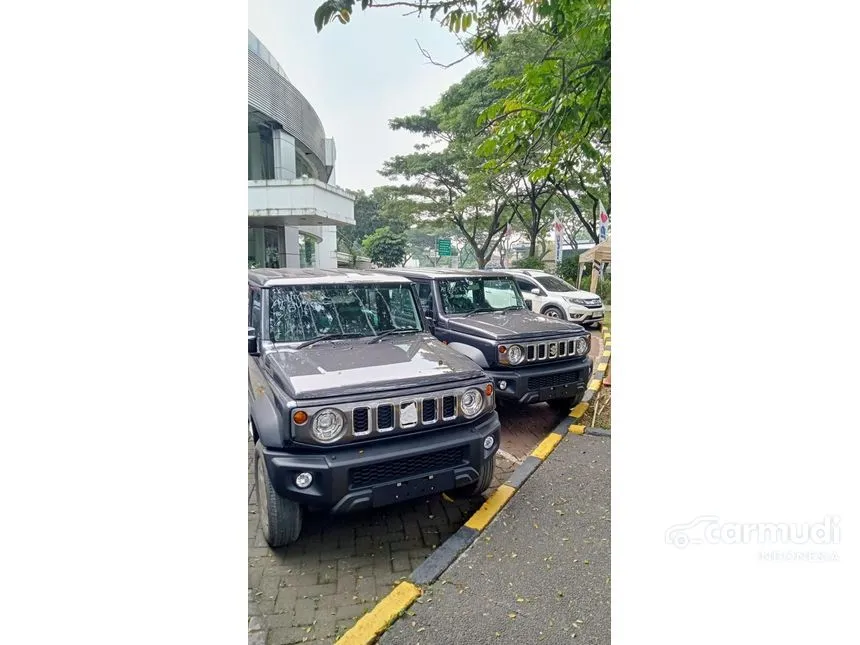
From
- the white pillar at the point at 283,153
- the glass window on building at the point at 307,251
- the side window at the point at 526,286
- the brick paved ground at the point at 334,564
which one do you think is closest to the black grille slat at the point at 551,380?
the brick paved ground at the point at 334,564

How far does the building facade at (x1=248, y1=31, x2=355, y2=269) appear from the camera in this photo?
1.25 m

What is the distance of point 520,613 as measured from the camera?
127cm

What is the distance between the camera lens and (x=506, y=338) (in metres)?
2.78

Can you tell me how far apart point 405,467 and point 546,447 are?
963mm

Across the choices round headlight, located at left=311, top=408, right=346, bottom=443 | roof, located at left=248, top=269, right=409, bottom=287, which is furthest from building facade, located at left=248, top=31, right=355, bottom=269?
round headlight, located at left=311, top=408, right=346, bottom=443

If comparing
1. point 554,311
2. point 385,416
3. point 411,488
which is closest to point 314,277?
point 385,416

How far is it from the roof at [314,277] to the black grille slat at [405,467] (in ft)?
2.86

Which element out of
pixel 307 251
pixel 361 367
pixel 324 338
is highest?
pixel 307 251

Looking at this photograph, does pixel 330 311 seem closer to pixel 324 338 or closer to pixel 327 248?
pixel 324 338

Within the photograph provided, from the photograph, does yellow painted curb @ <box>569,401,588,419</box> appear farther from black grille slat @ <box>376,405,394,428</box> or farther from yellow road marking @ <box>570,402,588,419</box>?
black grille slat @ <box>376,405,394,428</box>

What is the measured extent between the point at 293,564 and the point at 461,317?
6.87ft

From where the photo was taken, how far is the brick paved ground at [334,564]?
4.22 ft
